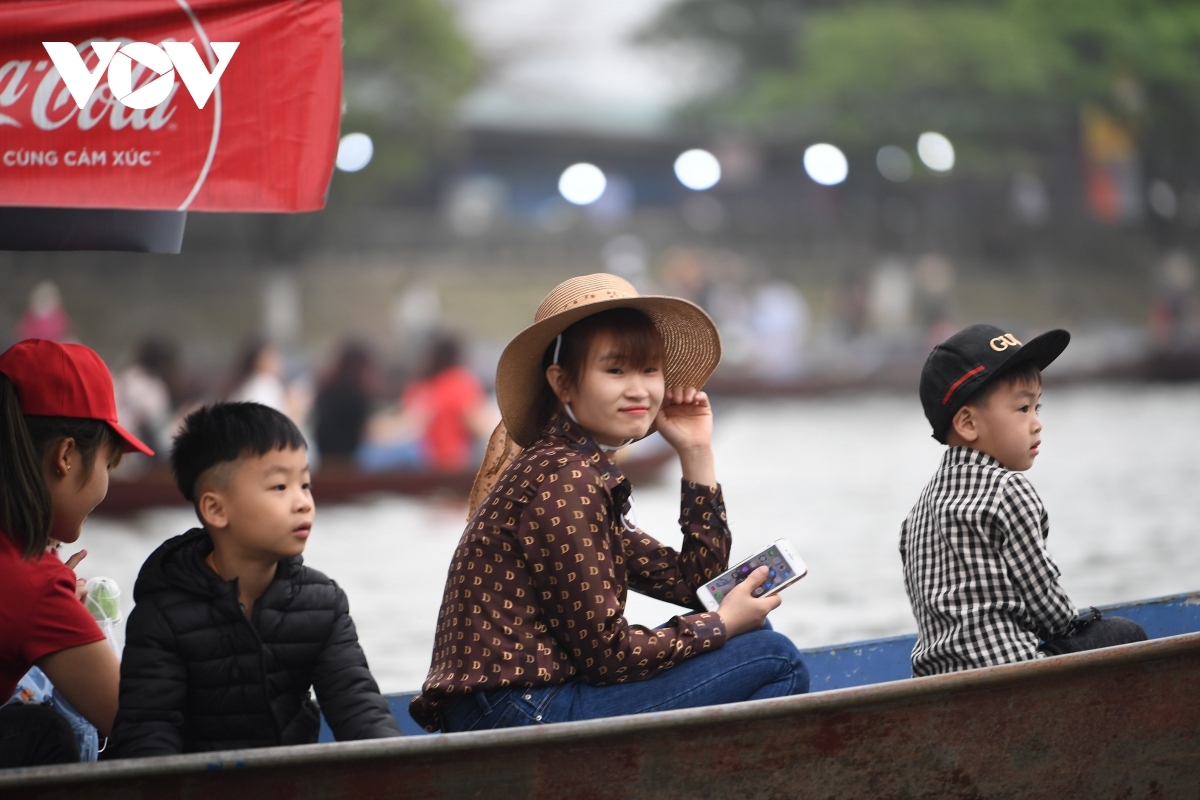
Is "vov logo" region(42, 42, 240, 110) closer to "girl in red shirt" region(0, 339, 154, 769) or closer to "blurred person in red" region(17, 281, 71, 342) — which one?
"girl in red shirt" region(0, 339, 154, 769)

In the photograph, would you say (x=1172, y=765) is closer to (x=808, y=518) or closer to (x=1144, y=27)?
(x=808, y=518)

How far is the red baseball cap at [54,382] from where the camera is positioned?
2.32m

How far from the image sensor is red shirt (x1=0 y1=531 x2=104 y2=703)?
2.16 m

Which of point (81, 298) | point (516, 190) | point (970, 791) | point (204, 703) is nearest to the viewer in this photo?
point (204, 703)

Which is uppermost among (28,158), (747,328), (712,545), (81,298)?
(81,298)

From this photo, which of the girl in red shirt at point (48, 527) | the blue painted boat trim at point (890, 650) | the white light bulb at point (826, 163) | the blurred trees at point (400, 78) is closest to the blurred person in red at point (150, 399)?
the blue painted boat trim at point (890, 650)

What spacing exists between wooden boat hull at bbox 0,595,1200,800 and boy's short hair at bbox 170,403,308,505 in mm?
535

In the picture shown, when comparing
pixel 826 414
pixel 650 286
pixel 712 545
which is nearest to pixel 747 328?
pixel 650 286

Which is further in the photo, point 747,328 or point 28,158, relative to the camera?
point 747,328

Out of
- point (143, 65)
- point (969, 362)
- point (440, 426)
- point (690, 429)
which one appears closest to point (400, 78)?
point (440, 426)

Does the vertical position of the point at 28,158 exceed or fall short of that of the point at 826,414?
it falls short

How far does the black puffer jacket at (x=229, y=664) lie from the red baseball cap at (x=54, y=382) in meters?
0.30

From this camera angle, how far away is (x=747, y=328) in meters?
19.7

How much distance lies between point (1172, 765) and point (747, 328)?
682 inches
